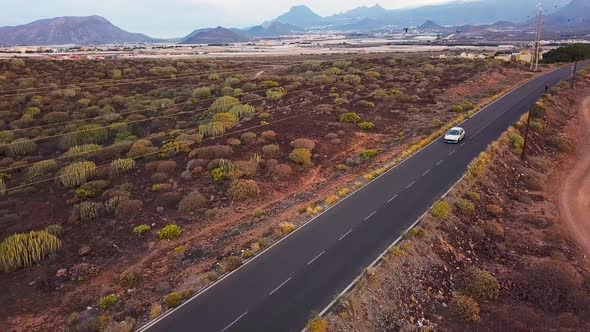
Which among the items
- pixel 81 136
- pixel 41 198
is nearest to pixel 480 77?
pixel 81 136

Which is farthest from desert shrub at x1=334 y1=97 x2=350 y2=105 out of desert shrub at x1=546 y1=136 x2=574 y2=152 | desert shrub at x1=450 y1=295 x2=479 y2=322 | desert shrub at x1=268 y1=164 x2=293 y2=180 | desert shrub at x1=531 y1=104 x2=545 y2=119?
desert shrub at x1=450 y1=295 x2=479 y2=322

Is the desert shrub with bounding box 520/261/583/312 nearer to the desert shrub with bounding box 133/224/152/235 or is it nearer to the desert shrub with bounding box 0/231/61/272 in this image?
the desert shrub with bounding box 133/224/152/235

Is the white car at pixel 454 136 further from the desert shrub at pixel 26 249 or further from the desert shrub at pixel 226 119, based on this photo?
the desert shrub at pixel 26 249

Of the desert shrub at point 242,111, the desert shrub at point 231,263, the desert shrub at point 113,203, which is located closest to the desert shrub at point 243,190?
the desert shrub at point 113,203

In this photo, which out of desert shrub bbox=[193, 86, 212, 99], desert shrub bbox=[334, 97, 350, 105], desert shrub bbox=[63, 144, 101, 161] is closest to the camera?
desert shrub bbox=[63, 144, 101, 161]

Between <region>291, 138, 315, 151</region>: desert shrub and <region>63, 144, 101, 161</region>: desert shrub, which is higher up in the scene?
<region>63, 144, 101, 161</region>: desert shrub

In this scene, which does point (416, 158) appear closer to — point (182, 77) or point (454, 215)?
point (454, 215)

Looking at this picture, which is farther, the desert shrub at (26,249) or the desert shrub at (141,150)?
the desert shrub at (141,150)
